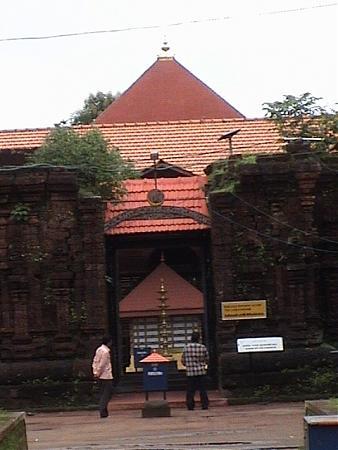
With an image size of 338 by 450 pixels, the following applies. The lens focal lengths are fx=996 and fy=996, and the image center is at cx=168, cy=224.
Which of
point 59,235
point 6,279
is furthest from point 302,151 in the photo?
point 6,279

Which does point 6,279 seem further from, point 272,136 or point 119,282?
point 272,136

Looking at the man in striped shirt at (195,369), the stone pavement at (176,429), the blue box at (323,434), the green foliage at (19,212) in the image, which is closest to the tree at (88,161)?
the green foliage at (19,212)

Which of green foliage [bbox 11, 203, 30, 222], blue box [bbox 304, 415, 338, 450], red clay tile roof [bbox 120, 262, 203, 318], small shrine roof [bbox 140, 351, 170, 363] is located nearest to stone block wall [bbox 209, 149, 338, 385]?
red clay tile roof [bbox 120, 262, 203, 318]

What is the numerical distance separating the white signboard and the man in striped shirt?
4.31ft

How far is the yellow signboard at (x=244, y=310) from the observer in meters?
20.7

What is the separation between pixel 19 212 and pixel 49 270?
1.36 meters

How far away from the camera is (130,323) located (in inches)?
869

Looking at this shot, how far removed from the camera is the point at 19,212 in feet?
68.1

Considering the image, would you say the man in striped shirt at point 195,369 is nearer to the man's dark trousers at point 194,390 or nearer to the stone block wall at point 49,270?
the man's dark trousers at point 194,390

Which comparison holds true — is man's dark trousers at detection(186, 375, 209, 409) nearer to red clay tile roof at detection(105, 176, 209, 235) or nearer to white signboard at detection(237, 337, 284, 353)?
white signboard at detection(237, 337, 284, 353)

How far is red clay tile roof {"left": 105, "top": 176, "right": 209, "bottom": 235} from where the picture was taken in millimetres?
21328

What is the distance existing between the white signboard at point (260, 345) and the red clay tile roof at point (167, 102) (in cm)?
1422

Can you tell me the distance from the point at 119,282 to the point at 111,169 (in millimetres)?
2503

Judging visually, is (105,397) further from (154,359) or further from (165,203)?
(165,203)
